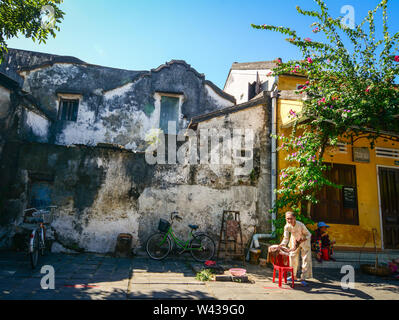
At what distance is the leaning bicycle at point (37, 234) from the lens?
5585 mm

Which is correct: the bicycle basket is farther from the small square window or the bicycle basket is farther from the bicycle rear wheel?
the small square window

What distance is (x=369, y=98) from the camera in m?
6.81

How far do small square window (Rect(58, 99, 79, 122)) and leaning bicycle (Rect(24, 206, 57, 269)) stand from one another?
25.3ft

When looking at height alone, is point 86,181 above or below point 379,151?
below

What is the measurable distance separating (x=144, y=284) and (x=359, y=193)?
7977mm

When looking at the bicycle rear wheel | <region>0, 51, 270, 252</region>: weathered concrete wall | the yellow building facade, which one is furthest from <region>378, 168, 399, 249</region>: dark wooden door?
the bicycle rear wheel

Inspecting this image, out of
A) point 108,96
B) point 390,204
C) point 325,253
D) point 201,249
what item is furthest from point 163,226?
point 108,96

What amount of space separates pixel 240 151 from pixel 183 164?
78.2 inches

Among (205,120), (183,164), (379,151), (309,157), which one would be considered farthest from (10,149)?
(379,151)

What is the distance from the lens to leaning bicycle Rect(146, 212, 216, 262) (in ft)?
23.9

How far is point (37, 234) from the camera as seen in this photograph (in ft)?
20.0

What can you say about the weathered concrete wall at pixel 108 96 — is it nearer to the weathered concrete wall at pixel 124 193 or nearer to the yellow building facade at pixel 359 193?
the weathered concrete wall at pixel 124 193

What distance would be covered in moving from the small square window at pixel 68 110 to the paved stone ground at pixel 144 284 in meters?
8.73
